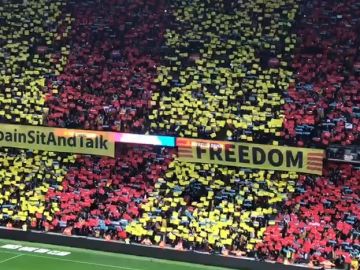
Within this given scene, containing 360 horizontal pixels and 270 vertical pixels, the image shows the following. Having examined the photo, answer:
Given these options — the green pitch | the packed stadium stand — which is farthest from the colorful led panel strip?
the green pitch

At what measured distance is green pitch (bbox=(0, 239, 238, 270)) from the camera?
17.8m

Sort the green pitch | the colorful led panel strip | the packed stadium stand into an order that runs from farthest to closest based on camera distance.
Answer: the colorful led panel strip
the packed stadium stand
the green pitch

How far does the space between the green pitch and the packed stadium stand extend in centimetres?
66

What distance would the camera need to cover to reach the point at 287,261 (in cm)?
1744

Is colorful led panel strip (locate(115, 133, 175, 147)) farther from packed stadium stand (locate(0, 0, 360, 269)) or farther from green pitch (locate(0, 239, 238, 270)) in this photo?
green pitch (locate(0, 239, 238, 270))

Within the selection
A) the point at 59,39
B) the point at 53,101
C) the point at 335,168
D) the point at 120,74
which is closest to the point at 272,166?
the point at 335,168

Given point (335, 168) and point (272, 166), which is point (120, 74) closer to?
point (272, 166)

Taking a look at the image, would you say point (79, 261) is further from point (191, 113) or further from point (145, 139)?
point (191, 113)

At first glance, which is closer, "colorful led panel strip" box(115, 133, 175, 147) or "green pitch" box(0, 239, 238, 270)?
"green pitch" box(0, 239, 238, 270)

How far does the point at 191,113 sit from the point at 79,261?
5639 mm

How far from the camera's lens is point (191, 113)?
20.0 meters

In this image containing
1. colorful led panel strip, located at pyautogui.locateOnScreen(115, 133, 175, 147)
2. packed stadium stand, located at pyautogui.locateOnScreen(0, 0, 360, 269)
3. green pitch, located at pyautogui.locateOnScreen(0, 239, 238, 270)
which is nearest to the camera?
green pitch, located at pyautogui.locateOnScreen(0, 239, 238, 270)

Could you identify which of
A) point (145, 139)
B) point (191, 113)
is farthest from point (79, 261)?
point (191, 113)

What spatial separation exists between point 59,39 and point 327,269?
12563 millimetres
